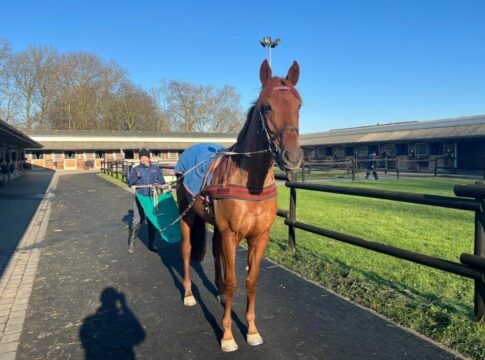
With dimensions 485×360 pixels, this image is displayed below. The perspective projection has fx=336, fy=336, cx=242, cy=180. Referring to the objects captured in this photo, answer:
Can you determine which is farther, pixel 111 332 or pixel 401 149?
pixel 401 149

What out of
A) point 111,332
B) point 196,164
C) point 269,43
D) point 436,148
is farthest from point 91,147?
point 111,332

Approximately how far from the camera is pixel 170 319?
367 cm

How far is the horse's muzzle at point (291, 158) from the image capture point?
7.79 ft

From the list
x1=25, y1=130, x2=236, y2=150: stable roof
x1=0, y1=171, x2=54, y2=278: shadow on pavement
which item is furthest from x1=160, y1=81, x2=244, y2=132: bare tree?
x1=0, y1=171, x2=54, y2=278: shadow on pavement

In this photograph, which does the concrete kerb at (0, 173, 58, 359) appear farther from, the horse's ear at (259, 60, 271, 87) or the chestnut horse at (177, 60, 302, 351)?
the horse's ear at (259, 60, 271, 87)

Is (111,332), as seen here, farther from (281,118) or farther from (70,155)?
(70,155)

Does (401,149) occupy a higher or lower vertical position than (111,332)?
higher

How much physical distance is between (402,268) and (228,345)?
3276 millimetres

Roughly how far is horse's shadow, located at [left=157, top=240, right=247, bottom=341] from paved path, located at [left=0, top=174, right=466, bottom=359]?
0.06ft

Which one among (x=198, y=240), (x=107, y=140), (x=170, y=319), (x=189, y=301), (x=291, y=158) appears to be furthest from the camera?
(x=107, y=140)

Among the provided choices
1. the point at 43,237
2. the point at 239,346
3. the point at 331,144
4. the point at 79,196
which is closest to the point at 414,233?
the point at 239,346

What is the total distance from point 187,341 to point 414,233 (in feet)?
19.3

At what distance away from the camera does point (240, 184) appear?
3109mm

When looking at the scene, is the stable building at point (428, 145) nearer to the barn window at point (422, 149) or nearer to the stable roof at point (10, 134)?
the barn window at point (422, 149)
